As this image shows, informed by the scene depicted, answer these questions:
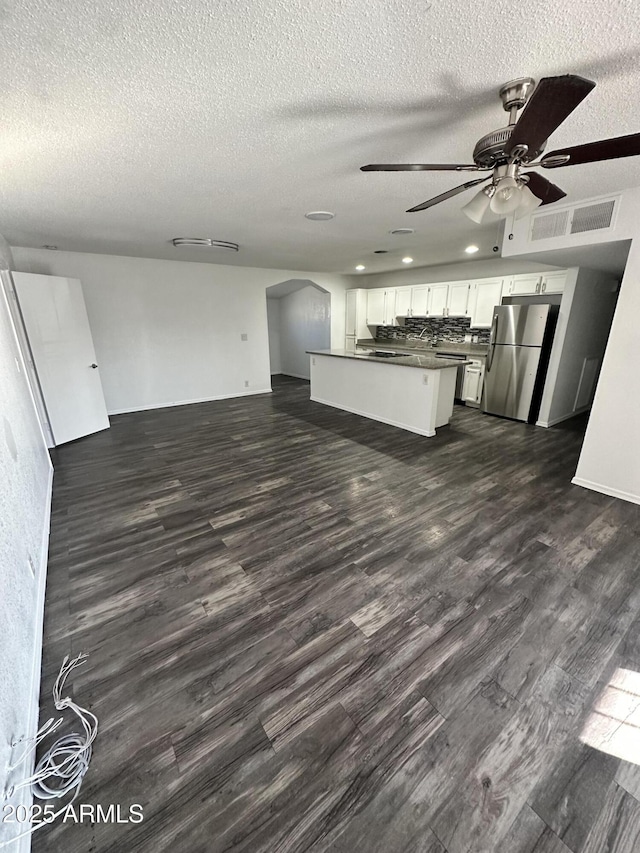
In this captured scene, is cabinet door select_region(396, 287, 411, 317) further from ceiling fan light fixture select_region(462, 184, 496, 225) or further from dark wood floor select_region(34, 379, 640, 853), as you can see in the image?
ceiling fan light fixture select_region(462, 184, 496, 225)

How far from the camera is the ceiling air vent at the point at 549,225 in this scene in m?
3.03

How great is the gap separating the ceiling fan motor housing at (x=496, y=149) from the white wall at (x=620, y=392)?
184cm

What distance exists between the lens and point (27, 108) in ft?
5.20

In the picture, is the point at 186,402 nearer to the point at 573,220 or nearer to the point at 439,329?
the point at 439,329

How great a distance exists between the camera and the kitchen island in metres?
4.35

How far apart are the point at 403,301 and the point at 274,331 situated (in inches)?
142

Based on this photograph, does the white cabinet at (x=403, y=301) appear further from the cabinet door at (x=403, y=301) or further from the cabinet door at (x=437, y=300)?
the cabinet door at (x=437, y=300)

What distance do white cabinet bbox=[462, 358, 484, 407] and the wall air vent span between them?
102 inches

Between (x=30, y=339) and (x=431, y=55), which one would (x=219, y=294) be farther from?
(x=431, y=55)

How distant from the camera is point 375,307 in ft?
24.6

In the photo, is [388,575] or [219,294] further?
[219,294]

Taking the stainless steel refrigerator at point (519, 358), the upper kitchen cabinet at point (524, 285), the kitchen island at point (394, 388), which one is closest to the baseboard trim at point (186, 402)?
the kitchen island at point (394, 388)

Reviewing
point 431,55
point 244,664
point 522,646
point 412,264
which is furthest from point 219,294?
point 522,646

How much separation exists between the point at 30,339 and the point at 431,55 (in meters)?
4.64
